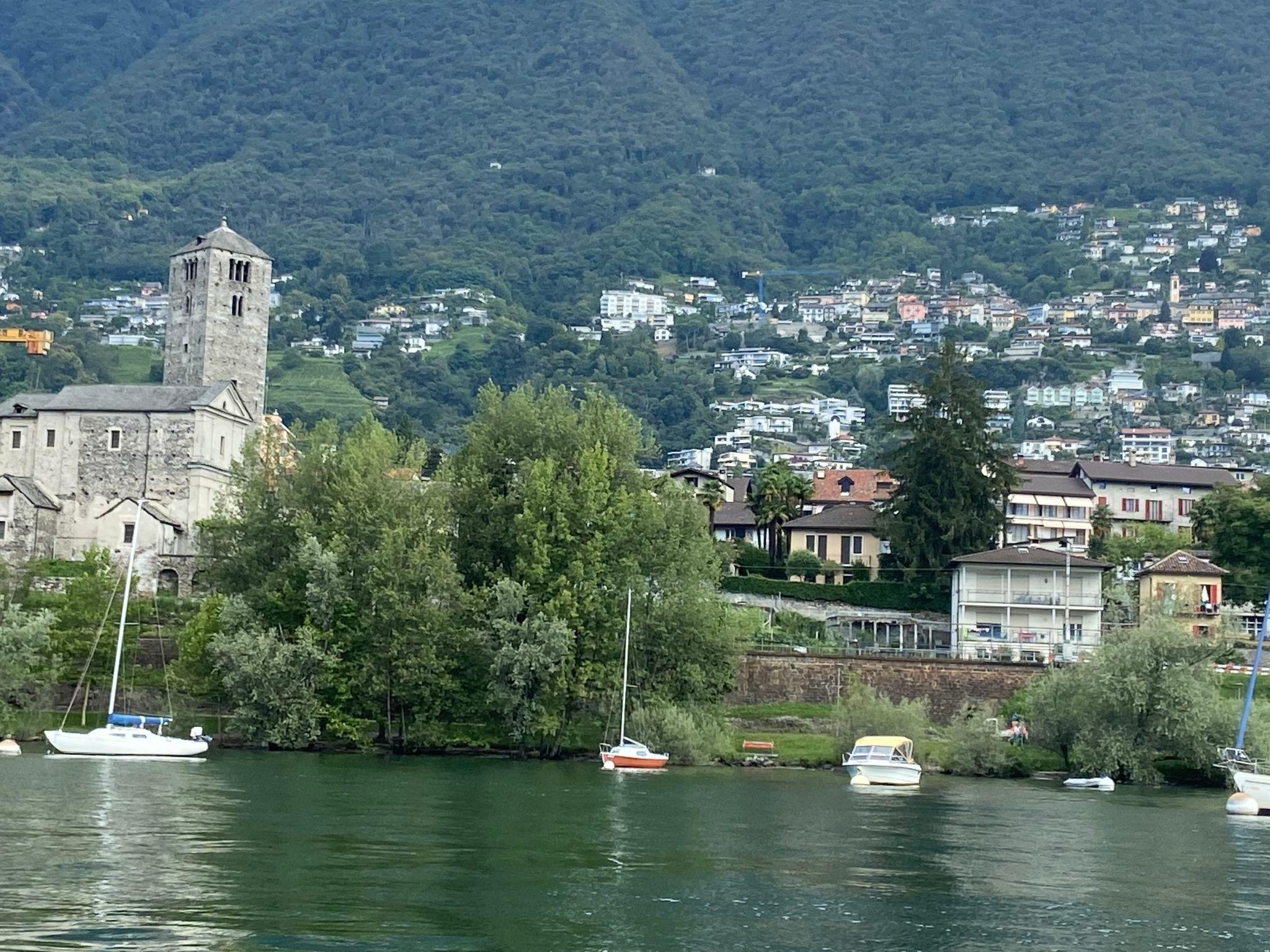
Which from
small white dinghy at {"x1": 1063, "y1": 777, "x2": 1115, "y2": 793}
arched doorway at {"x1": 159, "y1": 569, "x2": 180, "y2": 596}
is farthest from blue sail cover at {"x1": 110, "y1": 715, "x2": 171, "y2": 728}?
small white dinghy at {"x1": 1063, "y1": 777, "x2": 1115, "y2": 793}

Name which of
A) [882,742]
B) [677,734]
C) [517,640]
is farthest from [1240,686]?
[517,640]

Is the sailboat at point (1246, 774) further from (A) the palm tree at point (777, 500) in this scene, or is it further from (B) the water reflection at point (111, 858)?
(A) the palm tree at point (777, 500)

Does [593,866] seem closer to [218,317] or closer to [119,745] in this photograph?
[119,745]

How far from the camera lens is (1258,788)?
204ft

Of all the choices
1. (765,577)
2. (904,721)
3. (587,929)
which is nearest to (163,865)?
(587,929)

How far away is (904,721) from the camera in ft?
245

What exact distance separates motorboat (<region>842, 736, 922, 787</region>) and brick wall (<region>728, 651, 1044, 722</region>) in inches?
517

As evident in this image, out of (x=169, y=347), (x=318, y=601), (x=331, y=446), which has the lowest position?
(x=318, y=601)

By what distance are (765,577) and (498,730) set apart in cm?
2954

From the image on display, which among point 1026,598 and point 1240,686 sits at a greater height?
point 1026,598

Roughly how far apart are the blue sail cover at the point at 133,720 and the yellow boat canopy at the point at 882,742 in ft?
84.7

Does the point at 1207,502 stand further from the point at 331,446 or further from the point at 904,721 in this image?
the point at 331,446

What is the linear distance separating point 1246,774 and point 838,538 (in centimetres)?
4923

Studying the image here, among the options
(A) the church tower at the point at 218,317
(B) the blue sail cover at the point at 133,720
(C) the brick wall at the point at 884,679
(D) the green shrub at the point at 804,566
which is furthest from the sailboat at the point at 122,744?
(A) the church tower at the point at 218,317
